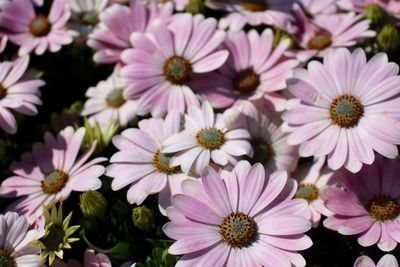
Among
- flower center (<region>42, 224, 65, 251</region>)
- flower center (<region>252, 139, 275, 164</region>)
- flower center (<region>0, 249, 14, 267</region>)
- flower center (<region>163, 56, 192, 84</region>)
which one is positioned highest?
flower center (<region>163, 56, 192, 84</region>)

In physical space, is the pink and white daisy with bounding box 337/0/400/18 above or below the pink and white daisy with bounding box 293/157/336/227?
above

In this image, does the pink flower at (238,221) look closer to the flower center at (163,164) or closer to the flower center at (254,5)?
the flower center at (163,164)

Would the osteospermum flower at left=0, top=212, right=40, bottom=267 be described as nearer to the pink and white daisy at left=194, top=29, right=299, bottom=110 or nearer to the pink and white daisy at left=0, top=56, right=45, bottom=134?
the pink and white daisy at left=0, top=56, right=45, bottom=134

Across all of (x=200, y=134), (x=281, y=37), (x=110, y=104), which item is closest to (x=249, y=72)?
(x=281, y=37)

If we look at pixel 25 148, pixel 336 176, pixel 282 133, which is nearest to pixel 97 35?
pixel 25 148

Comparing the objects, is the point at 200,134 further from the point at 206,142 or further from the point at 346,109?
the point at 346,109

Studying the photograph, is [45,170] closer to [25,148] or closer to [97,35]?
[25,148]

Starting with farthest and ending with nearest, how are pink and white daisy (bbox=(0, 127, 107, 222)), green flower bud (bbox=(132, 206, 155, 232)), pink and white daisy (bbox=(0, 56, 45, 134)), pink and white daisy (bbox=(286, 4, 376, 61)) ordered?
pink and white daisy (bbox=(286, 4, 376, 61)) → pink and white daisy (bbox=(0, 56, 45, 134)) → pink and white daisy (bbox=(0, 127, 107, 222)) → green flower bud (bbox=(132, 206, 155, 232))

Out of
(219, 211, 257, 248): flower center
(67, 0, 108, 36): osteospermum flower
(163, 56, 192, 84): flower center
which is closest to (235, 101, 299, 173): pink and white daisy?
(163, 56, 192, 84): flower center
